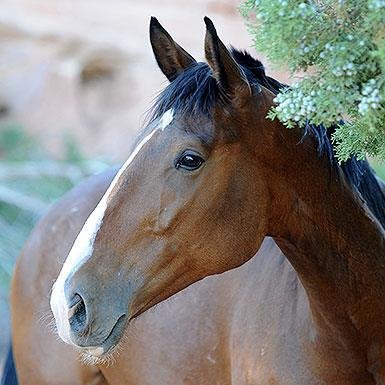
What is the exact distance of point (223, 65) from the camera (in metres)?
2.20

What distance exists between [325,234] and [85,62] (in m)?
8.28

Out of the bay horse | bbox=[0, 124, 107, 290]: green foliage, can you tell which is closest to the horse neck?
the bay horse

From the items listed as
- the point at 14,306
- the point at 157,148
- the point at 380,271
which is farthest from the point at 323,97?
the point at 14,306

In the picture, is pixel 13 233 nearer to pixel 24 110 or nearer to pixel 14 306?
pixel 14 306

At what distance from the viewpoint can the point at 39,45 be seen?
1059 centimetres

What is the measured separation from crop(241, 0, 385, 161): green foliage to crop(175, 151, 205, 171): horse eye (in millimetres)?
314

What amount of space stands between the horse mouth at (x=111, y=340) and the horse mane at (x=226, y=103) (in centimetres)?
48

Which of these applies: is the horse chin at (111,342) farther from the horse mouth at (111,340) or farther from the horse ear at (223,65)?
the horse ear at (223,65)

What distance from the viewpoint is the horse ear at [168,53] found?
2.38 m

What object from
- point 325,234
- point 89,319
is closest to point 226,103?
point 325,234

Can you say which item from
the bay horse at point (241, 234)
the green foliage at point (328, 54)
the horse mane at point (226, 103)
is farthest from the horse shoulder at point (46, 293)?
the green foliage at point (328, 54)

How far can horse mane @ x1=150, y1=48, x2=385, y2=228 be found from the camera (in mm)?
2271

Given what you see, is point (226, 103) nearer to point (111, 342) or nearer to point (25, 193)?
point (111, 342)

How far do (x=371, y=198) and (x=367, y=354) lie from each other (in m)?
0.40
